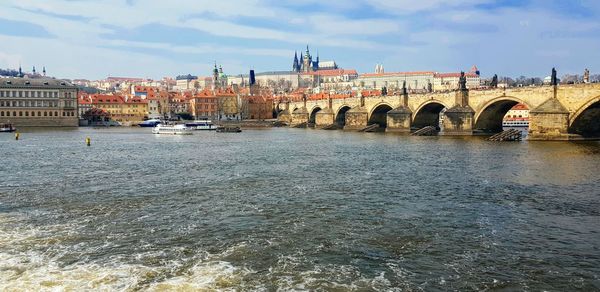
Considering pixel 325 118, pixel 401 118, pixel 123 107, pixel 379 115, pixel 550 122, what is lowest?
pixel 550 122

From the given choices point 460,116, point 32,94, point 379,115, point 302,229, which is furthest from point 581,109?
point 32,94

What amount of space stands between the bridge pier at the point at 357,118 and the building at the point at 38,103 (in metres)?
61.2

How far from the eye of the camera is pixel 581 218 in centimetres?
1806

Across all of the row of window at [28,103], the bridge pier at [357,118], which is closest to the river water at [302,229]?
the bridge pier at [357,118]

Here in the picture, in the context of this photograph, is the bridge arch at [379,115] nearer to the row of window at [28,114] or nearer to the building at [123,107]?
the building at [123,107]

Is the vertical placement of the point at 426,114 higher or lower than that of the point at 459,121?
higher

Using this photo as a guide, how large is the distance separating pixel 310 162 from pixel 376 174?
8.18 meters

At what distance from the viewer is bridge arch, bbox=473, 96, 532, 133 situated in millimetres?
63053

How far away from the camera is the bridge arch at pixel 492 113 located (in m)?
63.1

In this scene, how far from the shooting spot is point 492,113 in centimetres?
6669

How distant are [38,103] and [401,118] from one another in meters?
77.8

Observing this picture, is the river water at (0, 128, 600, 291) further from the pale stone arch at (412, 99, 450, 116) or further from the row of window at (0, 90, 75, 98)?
the row of window at (0, 90, 75, 98)

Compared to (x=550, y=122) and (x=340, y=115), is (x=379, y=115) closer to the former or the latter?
(x=340, y=115)

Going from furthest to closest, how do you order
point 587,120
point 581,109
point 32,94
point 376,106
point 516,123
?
point 516,123 < point 32,94 < point 376,106 < point 587,120 < point 581,109
